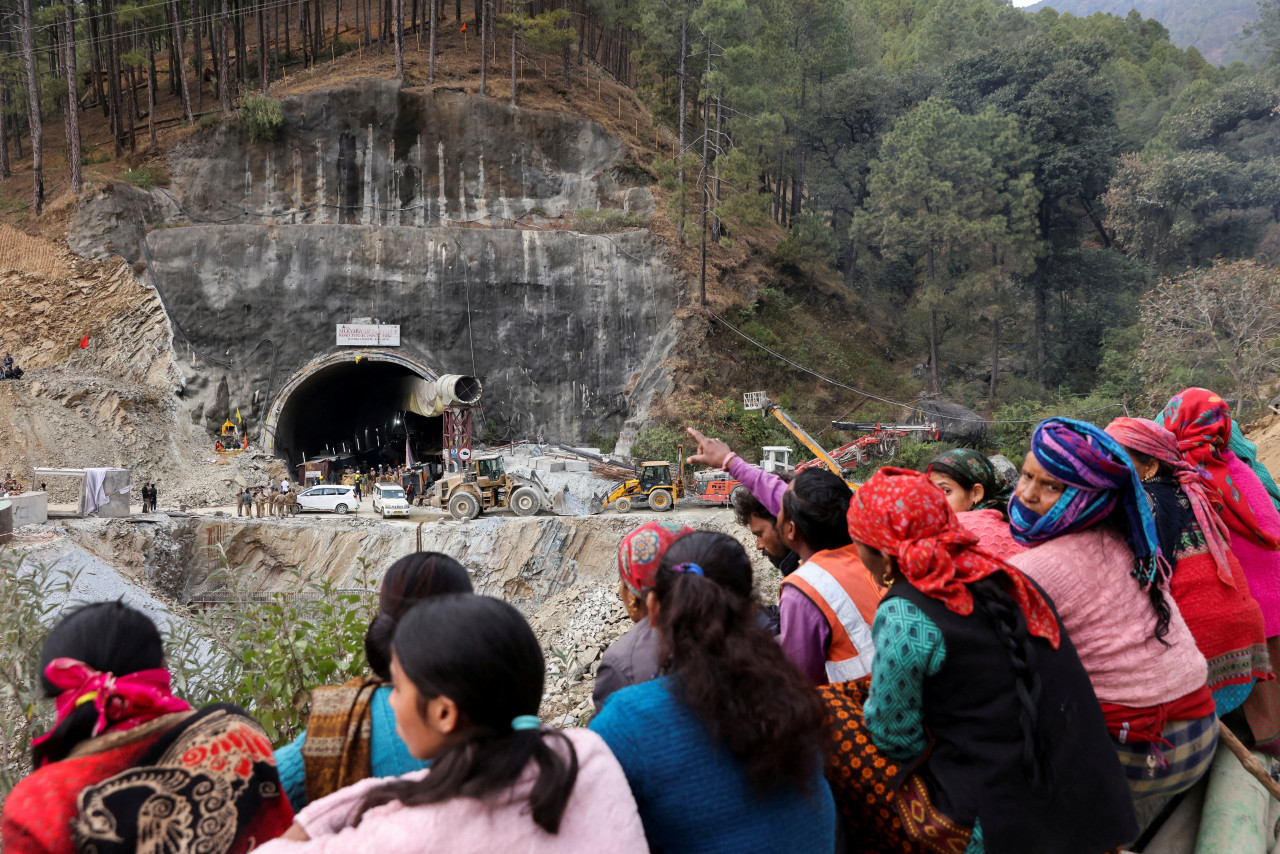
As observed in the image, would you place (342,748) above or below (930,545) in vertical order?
below

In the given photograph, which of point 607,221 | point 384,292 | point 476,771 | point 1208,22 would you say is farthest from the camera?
point 1208,22

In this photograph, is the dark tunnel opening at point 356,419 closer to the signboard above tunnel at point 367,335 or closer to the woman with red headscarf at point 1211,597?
the signboard above tunnel at point 367,335

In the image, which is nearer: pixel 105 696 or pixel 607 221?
pixel 105 696

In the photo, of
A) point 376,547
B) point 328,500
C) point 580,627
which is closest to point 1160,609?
point 580,627

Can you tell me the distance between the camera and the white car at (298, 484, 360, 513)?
712 inches

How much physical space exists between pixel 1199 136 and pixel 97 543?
33.2 meters

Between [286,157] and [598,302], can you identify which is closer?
[598,302]

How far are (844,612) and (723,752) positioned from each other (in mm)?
1073

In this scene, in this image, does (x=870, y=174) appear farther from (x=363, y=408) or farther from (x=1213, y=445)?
(x=1213, y=445)

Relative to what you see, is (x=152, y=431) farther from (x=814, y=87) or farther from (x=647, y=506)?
(x=814, y=87)

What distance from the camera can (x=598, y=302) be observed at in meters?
24.1

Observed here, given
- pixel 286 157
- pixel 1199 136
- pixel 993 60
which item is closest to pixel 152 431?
pixel 286 157

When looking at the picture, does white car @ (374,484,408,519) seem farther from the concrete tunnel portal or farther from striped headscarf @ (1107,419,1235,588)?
striped headscarf @ (1107,419,1235,588)

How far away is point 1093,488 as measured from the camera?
238 centimetres
